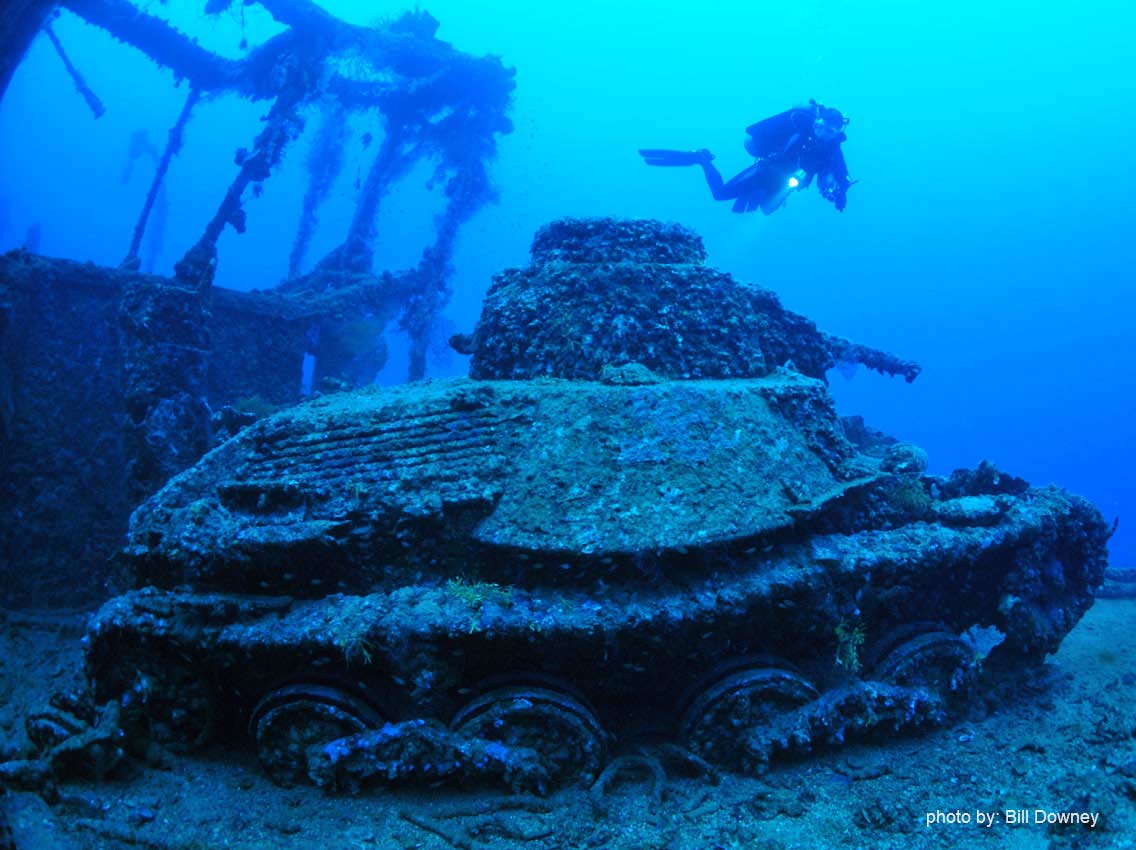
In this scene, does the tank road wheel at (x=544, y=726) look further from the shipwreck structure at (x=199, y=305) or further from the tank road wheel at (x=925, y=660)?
the shipwreck structure at (x=199, y=305)

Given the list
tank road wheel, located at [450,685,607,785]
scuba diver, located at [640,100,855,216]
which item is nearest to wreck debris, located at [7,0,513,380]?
scuba diver, located at [640,100,855,216]

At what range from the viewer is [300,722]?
423 cm

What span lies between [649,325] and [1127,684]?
18.6ft

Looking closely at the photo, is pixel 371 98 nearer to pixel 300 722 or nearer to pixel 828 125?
pixel 828 125

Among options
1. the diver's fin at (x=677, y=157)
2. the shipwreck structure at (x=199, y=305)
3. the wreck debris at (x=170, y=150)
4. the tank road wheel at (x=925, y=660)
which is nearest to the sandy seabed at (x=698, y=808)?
the tank road wheel at (x=925, y=660)

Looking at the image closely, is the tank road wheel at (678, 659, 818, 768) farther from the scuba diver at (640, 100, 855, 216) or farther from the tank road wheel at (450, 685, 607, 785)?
the scuba diver at (640, 100, 855, 216)

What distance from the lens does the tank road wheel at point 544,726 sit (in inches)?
164

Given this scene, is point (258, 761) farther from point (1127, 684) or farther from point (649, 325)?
point (1127, 684)

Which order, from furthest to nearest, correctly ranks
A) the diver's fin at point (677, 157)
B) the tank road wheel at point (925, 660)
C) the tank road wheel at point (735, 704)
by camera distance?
the diver's fin at point (677, 157), the tank road wheel at point (925, 660), the tank road wheel at point (735, 704)

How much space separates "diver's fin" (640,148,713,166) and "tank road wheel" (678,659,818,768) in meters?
11.1

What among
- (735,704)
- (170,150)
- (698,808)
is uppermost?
(170,150)

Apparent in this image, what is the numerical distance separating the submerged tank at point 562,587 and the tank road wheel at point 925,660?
0.02 meters

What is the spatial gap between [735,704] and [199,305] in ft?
30.5

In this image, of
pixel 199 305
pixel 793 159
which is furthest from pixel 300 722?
pixel 793 159
